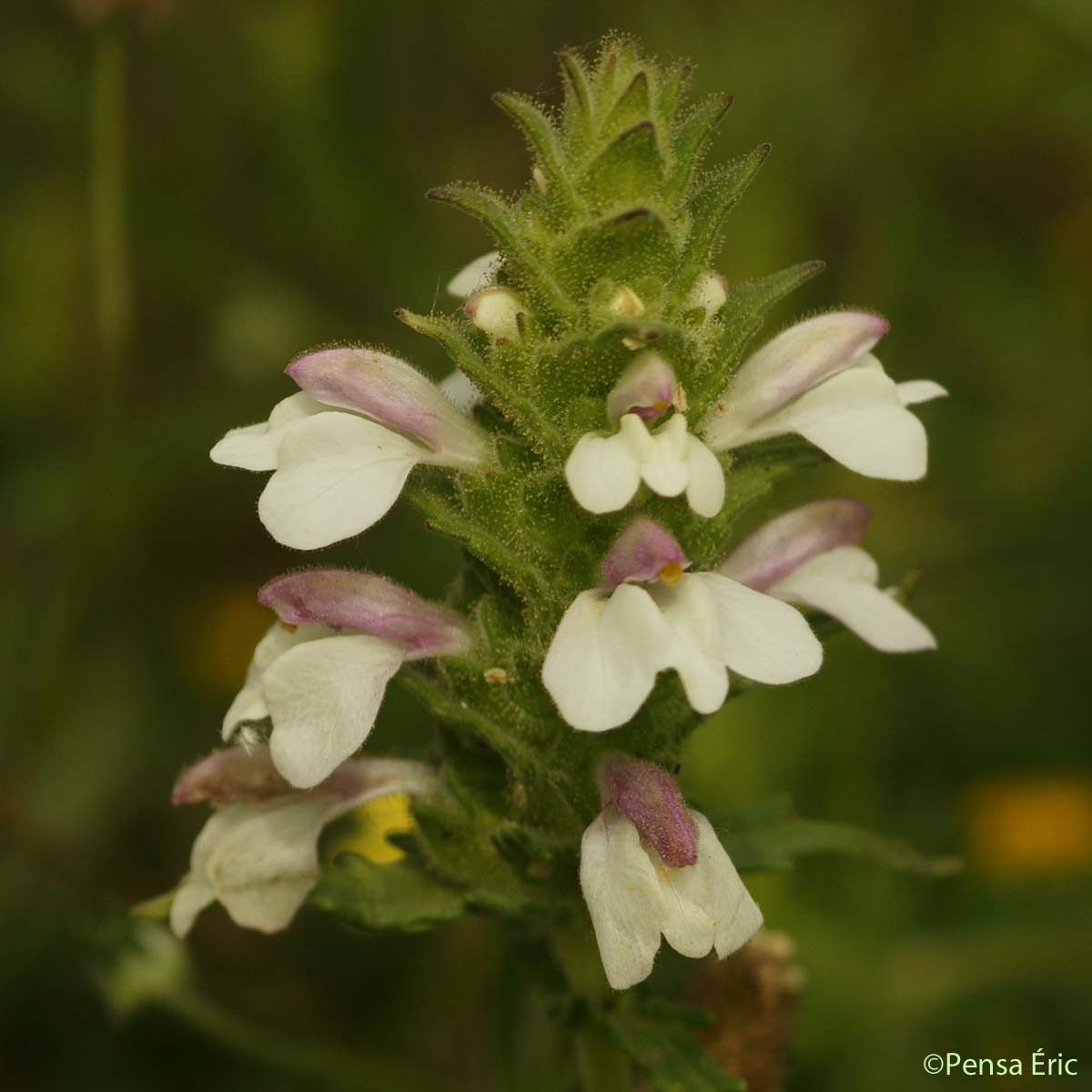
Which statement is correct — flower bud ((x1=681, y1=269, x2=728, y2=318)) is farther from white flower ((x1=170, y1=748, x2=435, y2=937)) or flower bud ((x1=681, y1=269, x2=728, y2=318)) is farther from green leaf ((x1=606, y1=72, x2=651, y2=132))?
white flower ((x1=170, y1=748, x2=435, y2=937))

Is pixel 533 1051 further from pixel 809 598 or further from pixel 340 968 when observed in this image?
pixel 809 598

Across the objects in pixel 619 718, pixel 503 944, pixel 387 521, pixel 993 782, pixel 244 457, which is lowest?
pixel 619 718

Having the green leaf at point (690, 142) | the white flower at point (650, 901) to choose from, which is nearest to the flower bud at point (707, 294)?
the green leaf at point (690, 142)

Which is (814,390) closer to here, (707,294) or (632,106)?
(707,294)

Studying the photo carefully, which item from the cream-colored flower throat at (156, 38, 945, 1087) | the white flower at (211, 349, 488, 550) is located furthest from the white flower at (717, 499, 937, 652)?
the white flower at (211, 349, 488, 550)

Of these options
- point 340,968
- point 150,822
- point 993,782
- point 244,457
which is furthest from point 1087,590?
point 244,457

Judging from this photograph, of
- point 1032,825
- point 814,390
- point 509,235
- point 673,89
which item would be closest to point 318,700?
point 509,235
